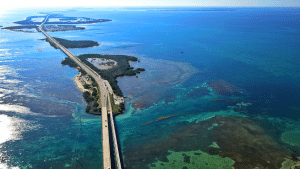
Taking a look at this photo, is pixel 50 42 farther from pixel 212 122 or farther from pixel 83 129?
pixel 212 122

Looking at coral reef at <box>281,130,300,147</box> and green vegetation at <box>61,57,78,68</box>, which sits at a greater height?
green vegetation at <box>61,57,78,68</box>

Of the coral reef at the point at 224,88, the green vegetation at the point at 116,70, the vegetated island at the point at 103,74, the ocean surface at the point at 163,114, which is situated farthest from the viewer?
the green vegetation at the point at 116,70

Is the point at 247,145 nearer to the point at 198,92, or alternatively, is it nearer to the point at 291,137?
the point at 291,137

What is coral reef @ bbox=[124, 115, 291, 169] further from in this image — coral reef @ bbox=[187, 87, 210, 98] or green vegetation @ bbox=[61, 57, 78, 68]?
green vegetation @ bbox=[61, 57, 78, 68]

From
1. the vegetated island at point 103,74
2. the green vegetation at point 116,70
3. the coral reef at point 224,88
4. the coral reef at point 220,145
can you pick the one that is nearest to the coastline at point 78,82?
the vegetated island at point 103,74

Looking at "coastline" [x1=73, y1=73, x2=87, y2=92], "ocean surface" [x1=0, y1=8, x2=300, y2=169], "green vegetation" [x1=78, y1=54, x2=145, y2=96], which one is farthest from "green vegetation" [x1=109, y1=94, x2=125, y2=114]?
"coastline" [x1=73, y1=73, x2=87, y2=92]

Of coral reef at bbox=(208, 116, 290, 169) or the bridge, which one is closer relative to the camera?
the bridge

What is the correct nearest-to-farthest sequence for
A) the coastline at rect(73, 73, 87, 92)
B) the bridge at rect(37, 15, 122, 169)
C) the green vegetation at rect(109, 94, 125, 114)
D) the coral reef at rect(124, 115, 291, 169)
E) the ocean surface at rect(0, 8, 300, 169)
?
1. the bridge at rect(37, 15, 122, 169)
2. the coral reef at rect(124, 115, 291, 169)
3. the ocean surface at rect(0, 8, 300, 169)
4. the green vegetation at rect(109, 94, 125, 114)
5. the coastline at rect(73, 73, 87, 92)

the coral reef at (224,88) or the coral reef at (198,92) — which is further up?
the coral reef at (224,88)

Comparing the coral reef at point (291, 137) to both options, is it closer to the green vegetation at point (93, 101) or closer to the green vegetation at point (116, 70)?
the green vegetation at point (116, 70)

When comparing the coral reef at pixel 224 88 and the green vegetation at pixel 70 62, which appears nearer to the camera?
the coral reef at pixel 224 88
